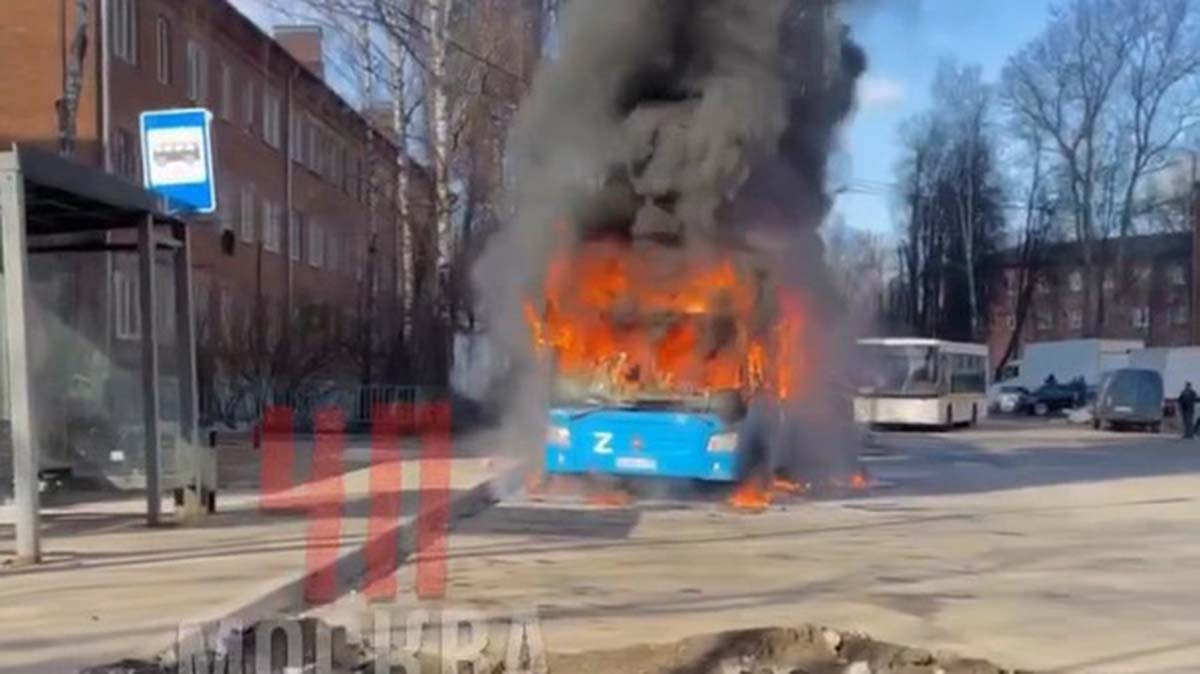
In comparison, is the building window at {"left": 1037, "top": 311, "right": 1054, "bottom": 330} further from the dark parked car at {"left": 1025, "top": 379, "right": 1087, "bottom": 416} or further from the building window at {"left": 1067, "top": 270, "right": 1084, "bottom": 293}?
the dark parked car at {"left": 1025, "top": 379, "right": 1087, "bottom": 416}

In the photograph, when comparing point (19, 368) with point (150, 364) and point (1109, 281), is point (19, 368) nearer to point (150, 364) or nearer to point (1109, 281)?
point (150, 364)

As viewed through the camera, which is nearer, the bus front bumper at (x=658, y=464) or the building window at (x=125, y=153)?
the bus front bumper at (x=658, y=464)

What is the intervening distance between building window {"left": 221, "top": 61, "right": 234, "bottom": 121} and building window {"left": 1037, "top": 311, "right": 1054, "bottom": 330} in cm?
6329

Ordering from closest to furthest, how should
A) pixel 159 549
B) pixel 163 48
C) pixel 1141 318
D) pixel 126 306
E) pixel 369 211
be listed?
1. pixel 159 549
2. pixel 126 306
3. pixel 163 48
4. pixel 369 211
5. pixel 1141 318

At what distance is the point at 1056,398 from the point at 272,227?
3004cm

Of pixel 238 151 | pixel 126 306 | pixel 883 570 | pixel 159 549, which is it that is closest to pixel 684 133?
pixel 883 570

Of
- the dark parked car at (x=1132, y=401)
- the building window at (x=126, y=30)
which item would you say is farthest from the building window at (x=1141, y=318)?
→ the building window at (x=126, y=30)

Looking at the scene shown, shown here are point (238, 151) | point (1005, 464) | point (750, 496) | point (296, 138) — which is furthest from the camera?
point (296, 138)

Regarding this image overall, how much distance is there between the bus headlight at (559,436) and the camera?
1733cm

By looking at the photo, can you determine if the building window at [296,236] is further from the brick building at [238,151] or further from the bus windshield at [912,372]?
the bus windshield at [912,372]

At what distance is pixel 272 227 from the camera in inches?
1671

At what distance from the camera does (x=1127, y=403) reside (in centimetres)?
4578

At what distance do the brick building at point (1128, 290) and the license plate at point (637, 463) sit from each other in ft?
189

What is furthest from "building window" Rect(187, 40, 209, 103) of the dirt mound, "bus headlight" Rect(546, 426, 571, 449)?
the dirt mound
